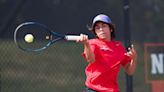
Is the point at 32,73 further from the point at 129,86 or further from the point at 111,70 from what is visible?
the point at 111,70

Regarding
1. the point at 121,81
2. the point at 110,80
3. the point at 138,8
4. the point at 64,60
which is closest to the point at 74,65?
the point at 64,60

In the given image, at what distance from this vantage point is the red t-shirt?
4984 mm

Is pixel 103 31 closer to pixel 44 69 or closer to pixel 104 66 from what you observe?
pixel 104 66

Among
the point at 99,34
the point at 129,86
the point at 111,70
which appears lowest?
the point at 129,86

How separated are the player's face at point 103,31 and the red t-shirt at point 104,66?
5 cm

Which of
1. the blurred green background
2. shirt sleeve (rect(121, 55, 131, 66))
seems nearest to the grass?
the blurred green background

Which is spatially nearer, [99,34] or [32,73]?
[99,34]

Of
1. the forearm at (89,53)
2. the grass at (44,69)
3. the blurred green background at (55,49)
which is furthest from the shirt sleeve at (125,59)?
the grass at (44,69)

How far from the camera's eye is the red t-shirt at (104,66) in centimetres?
498

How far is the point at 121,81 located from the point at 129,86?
16 cm

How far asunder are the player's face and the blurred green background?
161 centimetres

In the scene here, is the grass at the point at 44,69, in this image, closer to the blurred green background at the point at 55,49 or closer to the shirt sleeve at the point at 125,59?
the blurred green background at the point at 55,49

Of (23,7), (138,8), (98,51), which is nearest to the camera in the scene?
(98,51)

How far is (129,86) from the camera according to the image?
22.4 feet
